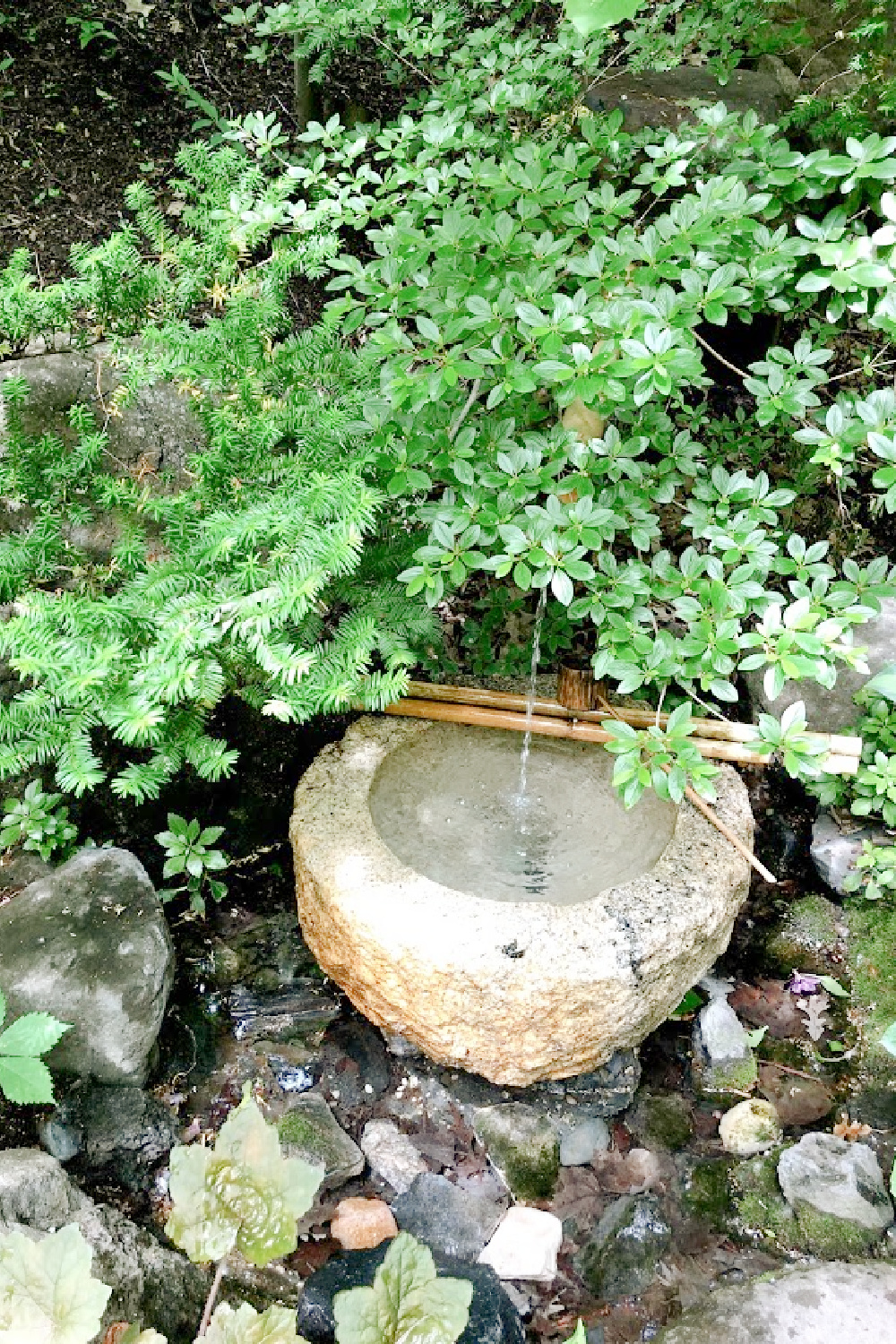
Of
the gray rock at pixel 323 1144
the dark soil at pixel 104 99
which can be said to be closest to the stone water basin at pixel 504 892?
the gray rock at pixel 323 1144

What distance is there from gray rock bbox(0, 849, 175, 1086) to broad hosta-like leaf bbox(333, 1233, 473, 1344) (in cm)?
117

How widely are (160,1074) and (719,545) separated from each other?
2.03 metres

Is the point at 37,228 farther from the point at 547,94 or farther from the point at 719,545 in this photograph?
the point at 719,545

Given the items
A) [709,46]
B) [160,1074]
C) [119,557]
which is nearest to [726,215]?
[119,557]

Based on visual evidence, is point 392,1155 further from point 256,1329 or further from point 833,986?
point 833,986

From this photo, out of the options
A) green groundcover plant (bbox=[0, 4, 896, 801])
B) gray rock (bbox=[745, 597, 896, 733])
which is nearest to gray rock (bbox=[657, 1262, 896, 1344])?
green groundcover plant (bbox=[0, 4, 896, 801])

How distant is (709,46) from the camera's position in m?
3.73

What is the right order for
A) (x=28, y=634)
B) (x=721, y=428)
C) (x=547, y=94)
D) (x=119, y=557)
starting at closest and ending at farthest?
(x=28, y=634), (x=119, y=557), (x=547, y=94), (x=721, y=428)

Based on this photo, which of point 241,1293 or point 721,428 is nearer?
point 241,1293

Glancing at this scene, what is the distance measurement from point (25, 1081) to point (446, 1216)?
43.7 inches

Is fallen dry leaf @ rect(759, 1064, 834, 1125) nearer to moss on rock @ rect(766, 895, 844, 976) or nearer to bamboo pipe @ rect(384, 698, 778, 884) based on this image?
moss on rock @ rect(766, 895, 844, 976)

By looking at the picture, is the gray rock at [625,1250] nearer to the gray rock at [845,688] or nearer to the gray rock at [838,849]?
the gray rock at [838,849]

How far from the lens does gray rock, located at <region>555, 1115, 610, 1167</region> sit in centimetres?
277

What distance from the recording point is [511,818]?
3.05m
